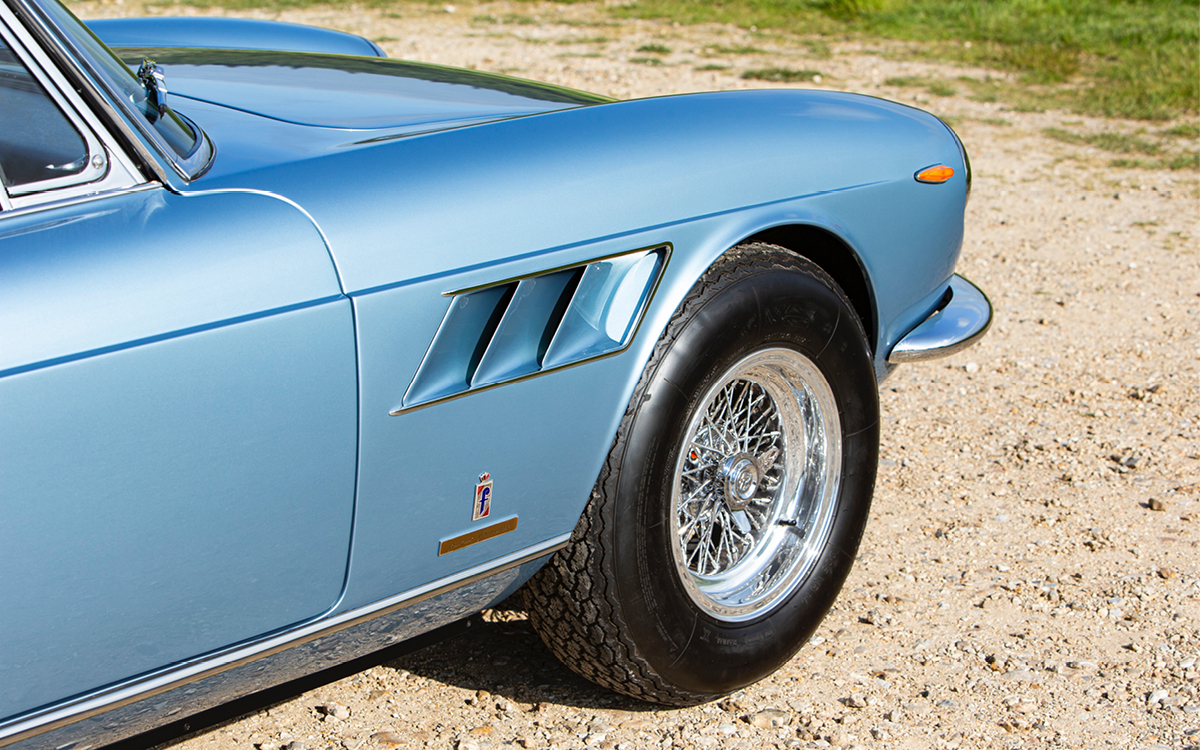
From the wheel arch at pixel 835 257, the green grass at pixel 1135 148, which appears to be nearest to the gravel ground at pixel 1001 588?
the wheel arch at pixel 835 257

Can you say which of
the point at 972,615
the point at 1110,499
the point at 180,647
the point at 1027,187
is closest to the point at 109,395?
the point at 180,647

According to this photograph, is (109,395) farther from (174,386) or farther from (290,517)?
(290,517)

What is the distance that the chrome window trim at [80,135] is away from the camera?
4.99ft

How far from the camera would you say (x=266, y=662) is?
172 cm

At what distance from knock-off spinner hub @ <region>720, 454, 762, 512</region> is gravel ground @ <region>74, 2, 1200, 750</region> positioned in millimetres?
420

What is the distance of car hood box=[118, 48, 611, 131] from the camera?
81.5 inches

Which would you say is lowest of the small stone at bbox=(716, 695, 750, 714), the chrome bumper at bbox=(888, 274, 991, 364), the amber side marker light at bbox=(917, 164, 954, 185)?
the small stone at bbox=(716, 695, 750, 714)

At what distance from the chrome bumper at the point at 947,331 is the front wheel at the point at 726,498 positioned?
0.95 feet

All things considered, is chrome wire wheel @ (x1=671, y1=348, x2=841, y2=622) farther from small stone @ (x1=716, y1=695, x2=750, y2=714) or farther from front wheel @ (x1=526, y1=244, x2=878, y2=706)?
small stone @ (x1=716, y1=695, x2=750, y2=714)

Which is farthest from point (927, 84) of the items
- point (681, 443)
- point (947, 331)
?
point (681, 443)

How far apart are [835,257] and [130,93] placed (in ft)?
4.87

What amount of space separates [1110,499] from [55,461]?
3.00 metres

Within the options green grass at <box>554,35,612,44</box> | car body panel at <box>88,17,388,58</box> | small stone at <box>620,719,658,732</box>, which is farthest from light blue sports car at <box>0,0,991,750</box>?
green grass at <box>554,35,612,44</box>

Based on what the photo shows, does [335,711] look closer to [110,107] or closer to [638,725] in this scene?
[638,725]
